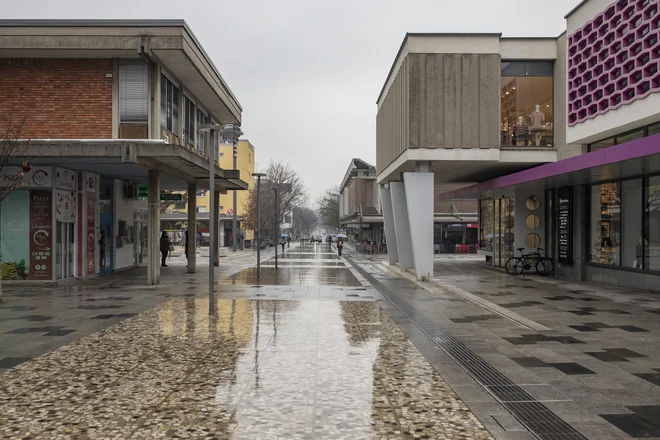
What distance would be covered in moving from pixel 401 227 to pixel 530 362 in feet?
60.3

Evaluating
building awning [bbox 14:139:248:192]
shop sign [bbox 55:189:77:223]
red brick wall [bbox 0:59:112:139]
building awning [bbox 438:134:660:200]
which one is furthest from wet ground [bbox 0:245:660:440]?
red brick wall [bbox 0:59:112:139]

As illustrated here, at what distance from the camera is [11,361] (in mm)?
7504

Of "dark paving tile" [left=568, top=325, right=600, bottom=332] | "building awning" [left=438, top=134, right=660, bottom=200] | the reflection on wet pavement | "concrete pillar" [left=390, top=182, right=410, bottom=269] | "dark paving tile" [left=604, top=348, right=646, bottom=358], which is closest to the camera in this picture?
the reflection on wet pavement

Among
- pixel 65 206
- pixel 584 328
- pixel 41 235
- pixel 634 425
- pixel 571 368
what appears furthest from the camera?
pixel 65 206

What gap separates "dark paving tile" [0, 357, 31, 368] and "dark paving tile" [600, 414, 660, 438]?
733 cm

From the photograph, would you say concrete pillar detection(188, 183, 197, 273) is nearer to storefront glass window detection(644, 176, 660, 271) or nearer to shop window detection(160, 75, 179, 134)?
shop window detection(160, 75, 179, 134)

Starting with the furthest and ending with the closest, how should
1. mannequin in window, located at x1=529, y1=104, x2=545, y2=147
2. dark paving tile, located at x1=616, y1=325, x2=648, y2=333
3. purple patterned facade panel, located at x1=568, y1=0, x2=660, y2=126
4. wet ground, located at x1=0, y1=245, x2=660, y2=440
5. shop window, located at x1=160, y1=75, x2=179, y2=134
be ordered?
mannequin in window, located at x1=529, y1=104, x2=545, y2=147 < shop window, located at x1=160, y1=75, x2=179, y2=134 < purple patterned facade panel, located at x1=568, y1=0, x2=660, y2=126 < dark paving tile, located at x1=616, y1=325, x2=648, y2=333 < wet ground, located at x1=0, y1=245, x2=660, y2=440

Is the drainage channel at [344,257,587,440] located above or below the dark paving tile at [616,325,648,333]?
above

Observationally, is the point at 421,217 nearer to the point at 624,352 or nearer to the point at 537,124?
the point at 537,124

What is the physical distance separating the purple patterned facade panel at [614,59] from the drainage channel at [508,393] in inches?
402

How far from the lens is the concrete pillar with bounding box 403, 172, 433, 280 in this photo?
2052 cm

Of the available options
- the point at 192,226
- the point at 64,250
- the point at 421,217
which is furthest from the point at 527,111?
the point at 64,250

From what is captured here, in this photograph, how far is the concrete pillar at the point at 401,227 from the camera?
2566 cm

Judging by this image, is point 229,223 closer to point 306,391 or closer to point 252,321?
point 252,321
